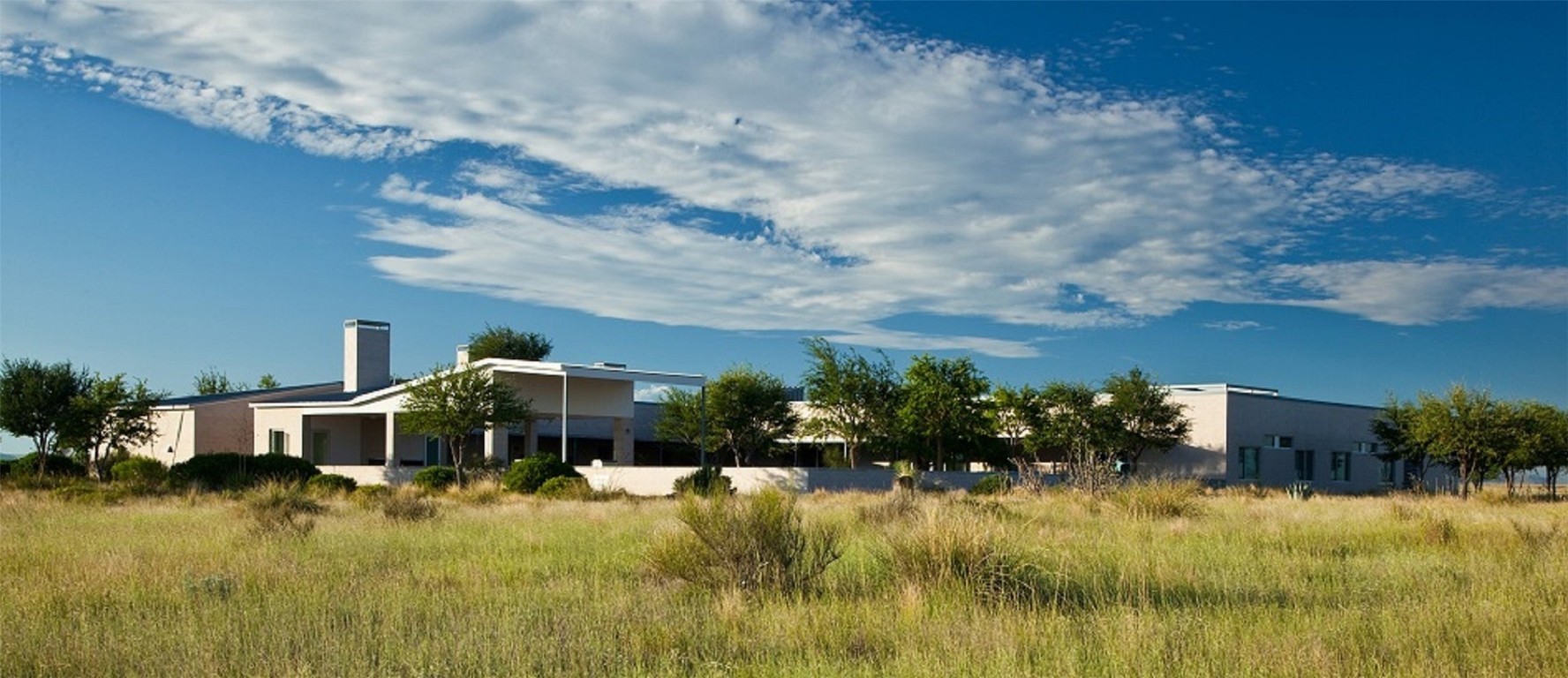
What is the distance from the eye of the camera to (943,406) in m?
47.5

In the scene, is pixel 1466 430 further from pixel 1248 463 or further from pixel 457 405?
pixel 457 405

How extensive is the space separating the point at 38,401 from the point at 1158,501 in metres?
42.3

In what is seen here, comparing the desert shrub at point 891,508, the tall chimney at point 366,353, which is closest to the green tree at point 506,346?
the tall chimney at point 366,353

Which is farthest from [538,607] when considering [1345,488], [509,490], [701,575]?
[1345,488]

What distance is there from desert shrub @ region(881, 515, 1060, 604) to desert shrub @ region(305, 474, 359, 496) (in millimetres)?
27443

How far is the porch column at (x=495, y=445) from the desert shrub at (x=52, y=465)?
14.8 metres

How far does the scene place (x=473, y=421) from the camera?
41156 mm

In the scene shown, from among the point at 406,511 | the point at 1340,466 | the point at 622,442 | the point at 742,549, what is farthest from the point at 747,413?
the point at 742,549

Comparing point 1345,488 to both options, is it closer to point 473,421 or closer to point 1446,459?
point 1446,459

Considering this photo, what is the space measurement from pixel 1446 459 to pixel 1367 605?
1678 inches

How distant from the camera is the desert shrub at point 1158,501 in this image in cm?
2059

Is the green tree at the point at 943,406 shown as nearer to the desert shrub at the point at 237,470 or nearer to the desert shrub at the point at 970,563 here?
the desert shrub at the point at 237,470

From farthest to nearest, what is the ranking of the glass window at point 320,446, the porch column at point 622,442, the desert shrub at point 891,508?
1. the glass window at point 320,446
2. the porch column at point 622,442
3. the desert shrub at point 891,508

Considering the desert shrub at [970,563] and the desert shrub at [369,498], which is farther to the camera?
the desert shrub at [369,498]
